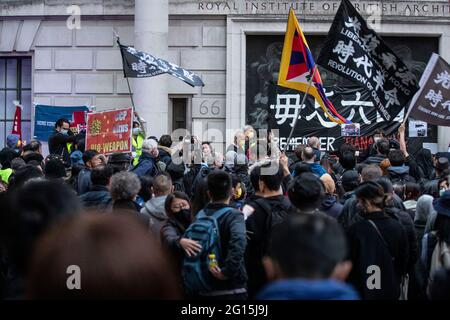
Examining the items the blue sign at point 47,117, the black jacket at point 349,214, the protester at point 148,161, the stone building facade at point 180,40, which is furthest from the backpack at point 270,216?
the stone building facade at point 180,40

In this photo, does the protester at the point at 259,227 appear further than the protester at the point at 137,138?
No

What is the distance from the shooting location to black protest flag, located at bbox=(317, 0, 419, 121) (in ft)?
37.8

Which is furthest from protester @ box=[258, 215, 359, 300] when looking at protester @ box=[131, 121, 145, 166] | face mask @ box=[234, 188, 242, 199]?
protester @ box=[131, 121, 145, 166]

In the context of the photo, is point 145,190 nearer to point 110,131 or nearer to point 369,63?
point 110,131

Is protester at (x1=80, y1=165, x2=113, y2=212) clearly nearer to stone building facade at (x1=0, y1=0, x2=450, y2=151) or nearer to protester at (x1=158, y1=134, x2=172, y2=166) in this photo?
protester at (x1=158, y1=134, x2=172, y2=166)

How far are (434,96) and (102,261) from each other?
33.5 ft

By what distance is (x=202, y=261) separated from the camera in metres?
6.36

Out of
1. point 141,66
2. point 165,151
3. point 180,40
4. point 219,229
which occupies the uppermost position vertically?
point 180,40

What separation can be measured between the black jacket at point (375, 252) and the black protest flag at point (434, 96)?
18.5 ft

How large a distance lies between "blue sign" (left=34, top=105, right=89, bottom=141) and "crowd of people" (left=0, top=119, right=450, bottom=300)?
3208mm

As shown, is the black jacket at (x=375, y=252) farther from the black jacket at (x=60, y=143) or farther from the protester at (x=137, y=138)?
the black jacket at (x=60, y=143)

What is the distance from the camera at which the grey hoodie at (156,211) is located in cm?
719

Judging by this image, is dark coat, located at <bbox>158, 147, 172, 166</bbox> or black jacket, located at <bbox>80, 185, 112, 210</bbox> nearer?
black jacket, located at <bbox>80, 185, 112, 210</bbox>

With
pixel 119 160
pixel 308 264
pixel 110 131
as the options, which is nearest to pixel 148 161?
pixel 119 160
